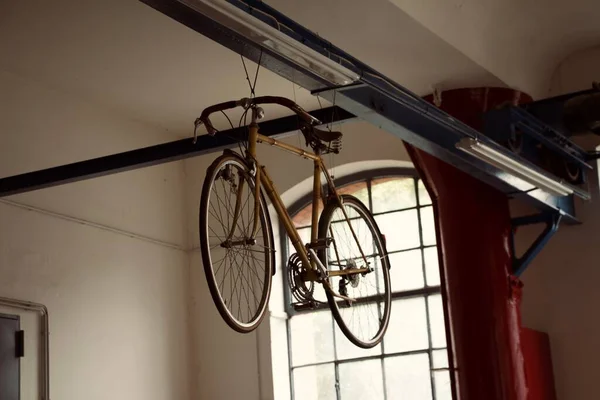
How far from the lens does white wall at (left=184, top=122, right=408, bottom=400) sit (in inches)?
324

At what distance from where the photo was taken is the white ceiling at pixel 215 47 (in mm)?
6219

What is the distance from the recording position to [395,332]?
8.12 metres

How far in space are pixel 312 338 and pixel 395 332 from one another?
0.71 m

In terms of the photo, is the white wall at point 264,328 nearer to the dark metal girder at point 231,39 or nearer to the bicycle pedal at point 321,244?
the bicycle pedal at point 321,244

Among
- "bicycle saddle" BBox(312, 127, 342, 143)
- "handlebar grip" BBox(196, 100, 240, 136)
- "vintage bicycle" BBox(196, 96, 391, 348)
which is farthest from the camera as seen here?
"bicycle saddle" BBox(312, 127, 342, 143)

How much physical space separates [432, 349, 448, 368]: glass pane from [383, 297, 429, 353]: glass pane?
104mm

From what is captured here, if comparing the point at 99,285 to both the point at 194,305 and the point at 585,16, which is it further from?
the point at 585,16

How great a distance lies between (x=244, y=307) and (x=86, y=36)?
294 centimetres

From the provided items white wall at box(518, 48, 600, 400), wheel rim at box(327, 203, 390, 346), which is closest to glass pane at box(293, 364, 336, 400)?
wheel rim at box(327, 203, 390, 346)

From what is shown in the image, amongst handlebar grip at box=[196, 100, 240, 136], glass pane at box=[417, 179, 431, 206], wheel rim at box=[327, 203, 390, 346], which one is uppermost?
glass pane at box=[417, 179, 431, 206]

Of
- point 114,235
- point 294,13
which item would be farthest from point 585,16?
point 114,235

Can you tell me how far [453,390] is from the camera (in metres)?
Answer: 7.14

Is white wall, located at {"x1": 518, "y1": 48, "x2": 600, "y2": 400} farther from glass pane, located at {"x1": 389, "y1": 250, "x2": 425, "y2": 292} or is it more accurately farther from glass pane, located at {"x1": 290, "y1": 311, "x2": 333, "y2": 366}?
glass pane, located at {"x1": 290, "y1": 311, "x2": 333, "y2": 366}

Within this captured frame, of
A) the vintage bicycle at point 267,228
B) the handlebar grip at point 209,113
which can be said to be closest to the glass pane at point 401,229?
the vintage bicycle at point 267,228
